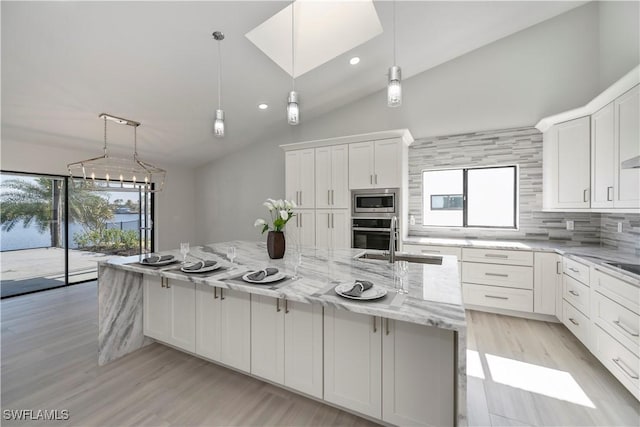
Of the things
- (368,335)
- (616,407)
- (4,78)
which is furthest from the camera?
(4,78)

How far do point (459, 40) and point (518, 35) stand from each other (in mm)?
802

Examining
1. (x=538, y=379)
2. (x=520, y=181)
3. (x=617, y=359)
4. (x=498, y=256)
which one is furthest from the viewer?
(x=520, y=181)

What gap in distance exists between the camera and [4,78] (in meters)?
2.43

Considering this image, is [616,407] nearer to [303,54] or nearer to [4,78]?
[303,54]

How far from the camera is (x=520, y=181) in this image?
3.55 metres

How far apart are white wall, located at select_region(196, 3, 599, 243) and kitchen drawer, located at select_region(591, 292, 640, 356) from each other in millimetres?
2378

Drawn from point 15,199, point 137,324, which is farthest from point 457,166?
point 15,199

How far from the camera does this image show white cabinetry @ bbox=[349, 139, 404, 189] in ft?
11.6

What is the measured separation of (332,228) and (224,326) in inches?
88.1

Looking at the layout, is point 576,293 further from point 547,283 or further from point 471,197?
point 471,197

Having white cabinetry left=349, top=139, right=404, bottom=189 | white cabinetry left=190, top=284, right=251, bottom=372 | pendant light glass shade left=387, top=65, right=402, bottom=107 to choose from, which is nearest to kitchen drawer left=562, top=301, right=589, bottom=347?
white cabinetry left=349, top=139, right=404, bottom=189

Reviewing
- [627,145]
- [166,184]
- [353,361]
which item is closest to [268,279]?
[353,361]

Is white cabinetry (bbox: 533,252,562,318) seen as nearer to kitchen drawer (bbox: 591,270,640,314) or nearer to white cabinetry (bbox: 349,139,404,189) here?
kitchen drawer (bbox: 591,270,640,314)

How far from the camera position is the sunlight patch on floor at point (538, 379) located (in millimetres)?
1857
